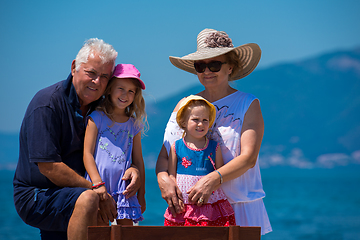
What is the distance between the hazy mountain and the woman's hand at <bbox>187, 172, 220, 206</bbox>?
77.1 m

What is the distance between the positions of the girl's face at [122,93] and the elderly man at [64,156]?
101 millimetres

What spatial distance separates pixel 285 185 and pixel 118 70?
58.5m

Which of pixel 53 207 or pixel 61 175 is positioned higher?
pixel 61 175

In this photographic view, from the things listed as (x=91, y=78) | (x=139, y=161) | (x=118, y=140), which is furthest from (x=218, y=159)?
(x=91, y=78)

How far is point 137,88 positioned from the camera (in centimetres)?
365

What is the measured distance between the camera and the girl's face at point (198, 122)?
130 inches

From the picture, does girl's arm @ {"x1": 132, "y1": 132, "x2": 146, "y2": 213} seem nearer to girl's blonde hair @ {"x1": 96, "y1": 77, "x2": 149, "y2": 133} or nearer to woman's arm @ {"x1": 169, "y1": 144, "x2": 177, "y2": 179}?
girl's blonde hair @ {"x1": 96, "y1": 77, "x2": 149, "y2": 133}

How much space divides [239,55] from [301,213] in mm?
35433

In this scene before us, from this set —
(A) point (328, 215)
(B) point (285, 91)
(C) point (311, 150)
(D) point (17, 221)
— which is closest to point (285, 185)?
(A) point (328, 215)

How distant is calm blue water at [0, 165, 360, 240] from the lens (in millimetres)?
27281

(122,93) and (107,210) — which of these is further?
(122,93)

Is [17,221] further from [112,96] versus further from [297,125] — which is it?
A: [297,125]

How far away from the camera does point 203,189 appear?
10.4 feet

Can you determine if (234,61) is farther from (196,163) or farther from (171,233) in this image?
(171,233)
